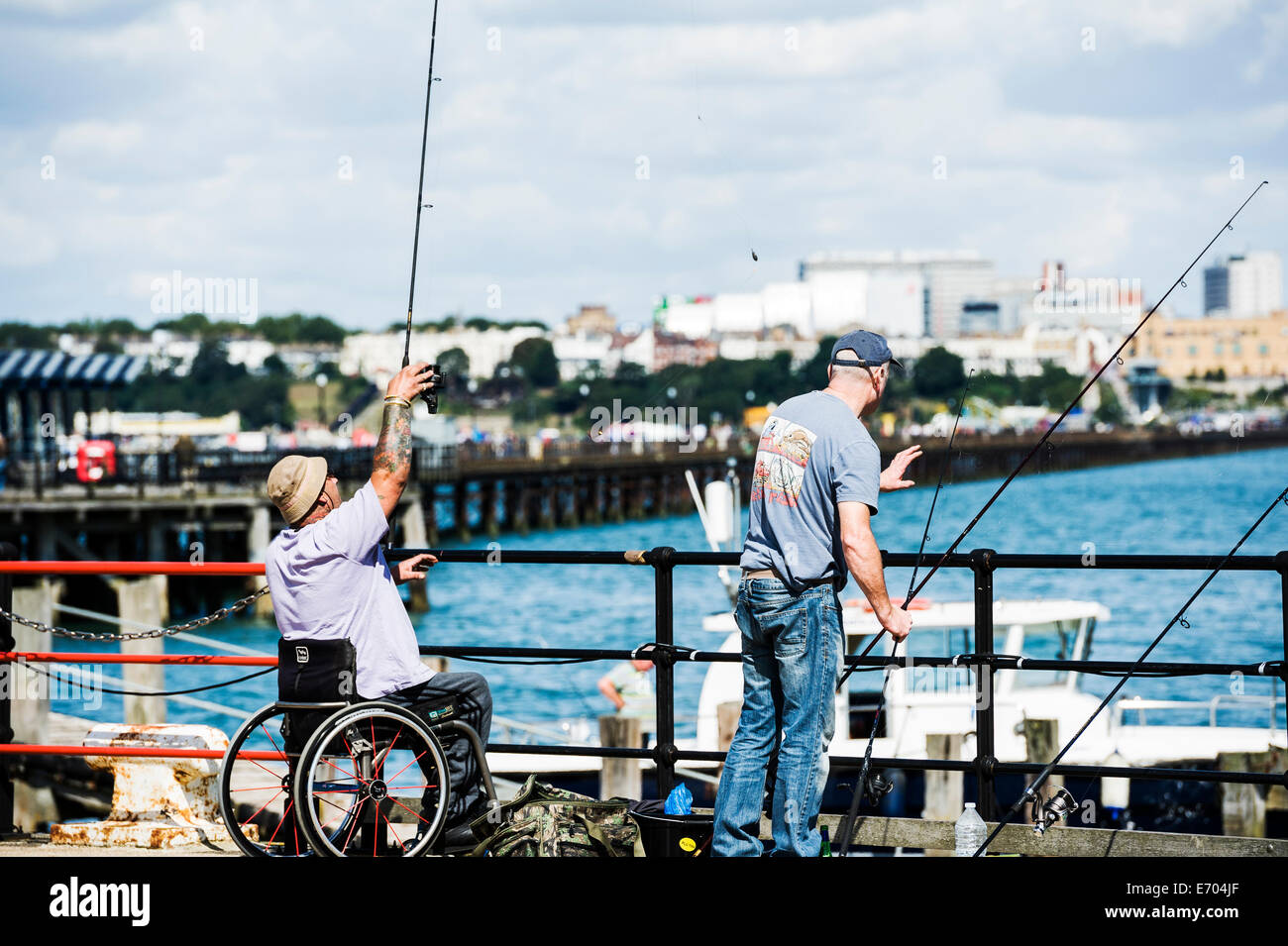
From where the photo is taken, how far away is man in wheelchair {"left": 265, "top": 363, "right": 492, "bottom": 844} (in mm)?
5297

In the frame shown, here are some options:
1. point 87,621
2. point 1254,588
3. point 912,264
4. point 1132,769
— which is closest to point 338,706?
point 1132,769

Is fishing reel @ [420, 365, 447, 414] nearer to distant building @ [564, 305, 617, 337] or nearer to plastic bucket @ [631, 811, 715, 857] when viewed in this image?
plastic bucket @ [631, 811, 715, 857]

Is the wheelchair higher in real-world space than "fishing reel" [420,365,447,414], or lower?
lower

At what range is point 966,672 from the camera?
16.6 metres

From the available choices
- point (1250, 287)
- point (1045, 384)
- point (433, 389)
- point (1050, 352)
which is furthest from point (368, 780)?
point (1250, 287)

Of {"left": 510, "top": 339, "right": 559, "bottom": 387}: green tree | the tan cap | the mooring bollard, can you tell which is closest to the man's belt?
the tan cap

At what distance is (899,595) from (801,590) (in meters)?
12.9

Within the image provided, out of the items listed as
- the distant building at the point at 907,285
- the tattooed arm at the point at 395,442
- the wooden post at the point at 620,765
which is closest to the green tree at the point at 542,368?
the distant building at the point at 907,285

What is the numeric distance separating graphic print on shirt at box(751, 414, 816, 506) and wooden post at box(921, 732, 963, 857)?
858 cm

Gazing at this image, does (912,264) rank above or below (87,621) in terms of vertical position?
above

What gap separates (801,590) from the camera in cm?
506

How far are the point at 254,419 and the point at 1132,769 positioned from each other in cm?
14298
